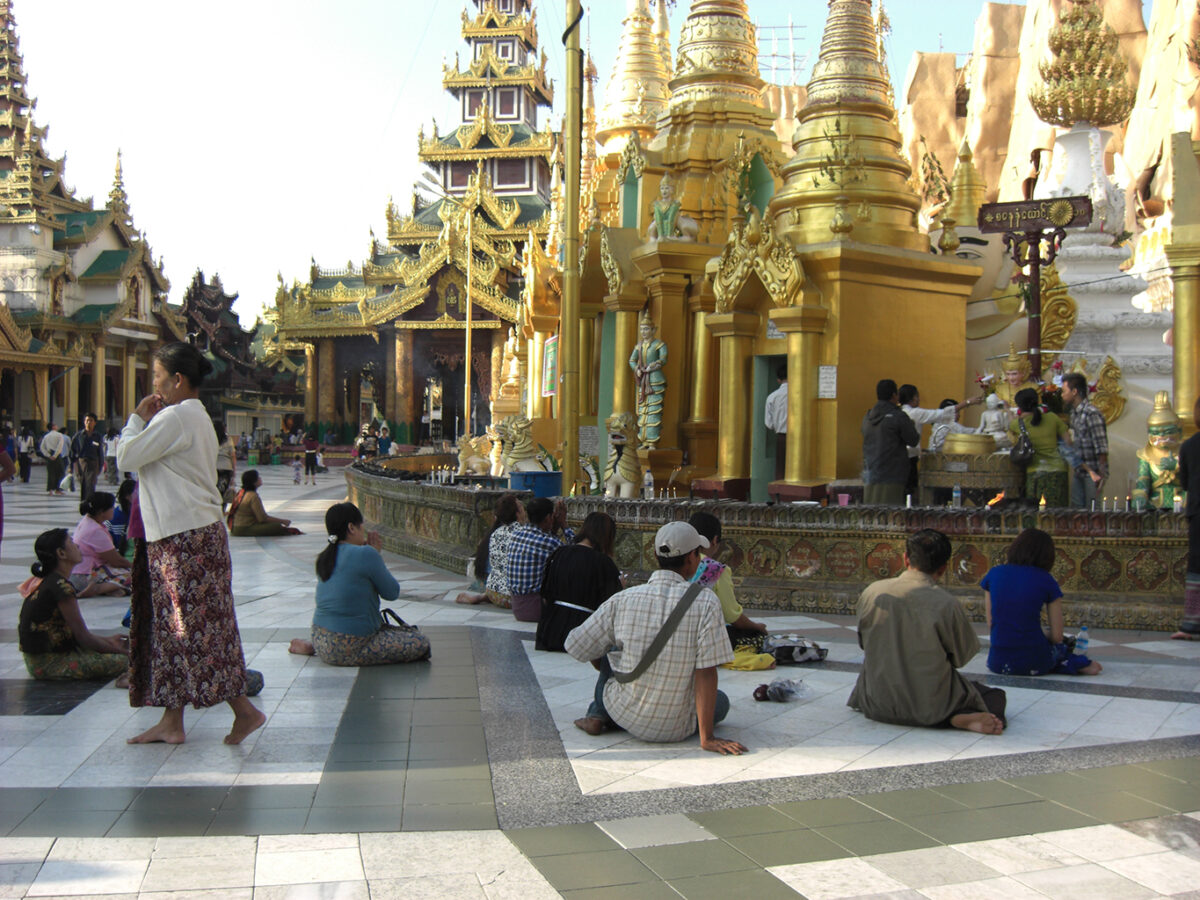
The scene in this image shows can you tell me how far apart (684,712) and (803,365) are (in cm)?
758

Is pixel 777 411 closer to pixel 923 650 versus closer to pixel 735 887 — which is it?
pixel 923 650

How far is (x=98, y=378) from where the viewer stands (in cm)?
4638

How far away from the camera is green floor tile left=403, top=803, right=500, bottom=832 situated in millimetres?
4507

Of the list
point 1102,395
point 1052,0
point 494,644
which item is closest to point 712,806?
point 494,644

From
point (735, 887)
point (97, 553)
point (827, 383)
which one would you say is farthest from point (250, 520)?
point (735, 887)

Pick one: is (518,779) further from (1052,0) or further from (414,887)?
(1052,0)

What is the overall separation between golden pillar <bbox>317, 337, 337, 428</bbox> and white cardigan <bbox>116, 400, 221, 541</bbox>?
4421 cm

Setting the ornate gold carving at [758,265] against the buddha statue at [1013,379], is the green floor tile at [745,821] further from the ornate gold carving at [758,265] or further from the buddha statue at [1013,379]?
the ornate gold carving at [758,265]

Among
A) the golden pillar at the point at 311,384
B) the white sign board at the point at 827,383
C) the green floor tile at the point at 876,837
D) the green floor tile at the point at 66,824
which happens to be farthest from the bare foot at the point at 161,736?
the golden pillar at the point at 311,384

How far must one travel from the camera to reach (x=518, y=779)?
5.09 metres

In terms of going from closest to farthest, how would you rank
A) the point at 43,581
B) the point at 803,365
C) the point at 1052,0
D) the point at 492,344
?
the point at 43,581 < the point at 803,365 < the point at 1052,0 < the point at 492,344

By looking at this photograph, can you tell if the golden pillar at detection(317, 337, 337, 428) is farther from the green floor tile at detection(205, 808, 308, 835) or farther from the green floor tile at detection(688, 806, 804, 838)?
the green floor tile at detection(688, 806, 804, 838)

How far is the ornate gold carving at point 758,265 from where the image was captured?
41.4 ft

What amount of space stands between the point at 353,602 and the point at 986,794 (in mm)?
3947
